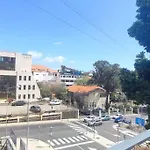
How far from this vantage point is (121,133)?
24531 millimetres

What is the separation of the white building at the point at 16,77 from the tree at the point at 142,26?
27924 millimetres

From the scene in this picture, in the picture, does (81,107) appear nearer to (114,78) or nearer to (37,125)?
(114,78)

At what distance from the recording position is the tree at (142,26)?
30.0 feet

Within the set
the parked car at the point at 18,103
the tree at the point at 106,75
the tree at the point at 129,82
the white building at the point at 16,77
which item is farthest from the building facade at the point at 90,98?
the tree at the point at 129,82

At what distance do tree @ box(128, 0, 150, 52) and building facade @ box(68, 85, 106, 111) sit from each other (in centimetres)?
2630

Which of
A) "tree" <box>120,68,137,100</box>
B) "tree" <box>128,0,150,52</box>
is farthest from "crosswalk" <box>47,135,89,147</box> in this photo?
"tree" <box>128,0,150,52</box>

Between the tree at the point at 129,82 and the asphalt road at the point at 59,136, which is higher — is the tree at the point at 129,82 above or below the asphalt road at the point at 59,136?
above

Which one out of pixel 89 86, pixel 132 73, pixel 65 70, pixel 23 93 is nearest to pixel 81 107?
pixel 89 86

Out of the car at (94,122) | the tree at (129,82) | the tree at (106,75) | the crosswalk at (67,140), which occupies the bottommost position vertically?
the crosswalk at (67,140)

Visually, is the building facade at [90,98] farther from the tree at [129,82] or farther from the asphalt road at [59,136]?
the tree at [129,82]

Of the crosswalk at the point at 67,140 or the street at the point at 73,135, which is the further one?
the crosswalk at the point at 67,140

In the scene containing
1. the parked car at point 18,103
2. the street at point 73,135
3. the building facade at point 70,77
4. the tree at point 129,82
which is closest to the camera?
the tree at point 129,82

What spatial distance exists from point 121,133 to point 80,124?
17.5 ft

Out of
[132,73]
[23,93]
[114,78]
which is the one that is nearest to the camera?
[132,73]
